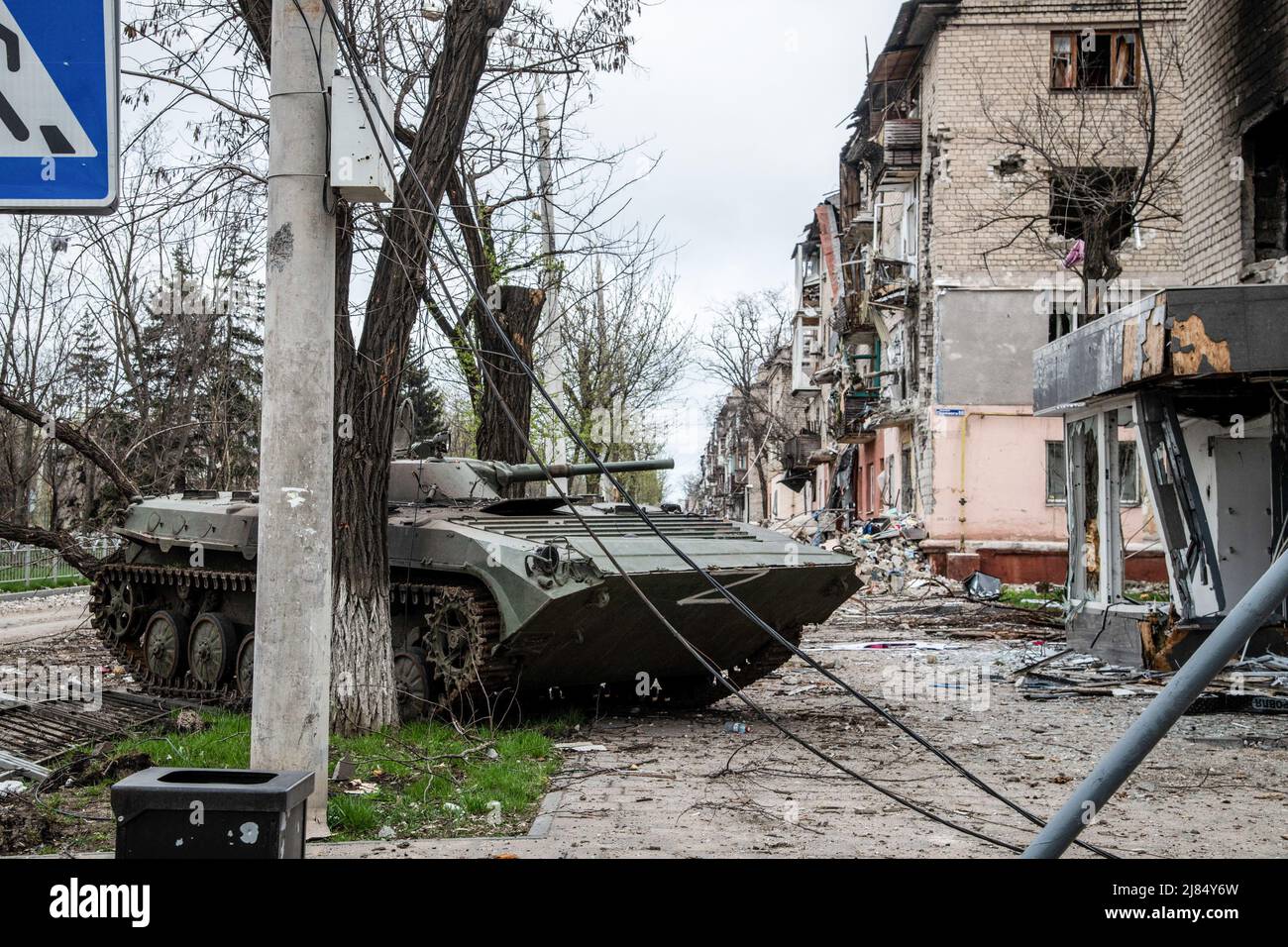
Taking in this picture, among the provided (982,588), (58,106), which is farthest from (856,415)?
(58,106)

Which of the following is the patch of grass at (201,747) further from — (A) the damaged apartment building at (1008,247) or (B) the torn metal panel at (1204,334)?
(A) the damaged apartment building at (1008,247)

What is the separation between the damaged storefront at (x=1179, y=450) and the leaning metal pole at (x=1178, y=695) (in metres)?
7.88

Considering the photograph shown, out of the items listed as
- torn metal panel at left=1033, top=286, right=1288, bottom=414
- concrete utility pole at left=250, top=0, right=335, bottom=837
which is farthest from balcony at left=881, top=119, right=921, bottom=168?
concrete utility pole at left=250, top=0, right=335, bottom=837

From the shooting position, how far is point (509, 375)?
45.6ft

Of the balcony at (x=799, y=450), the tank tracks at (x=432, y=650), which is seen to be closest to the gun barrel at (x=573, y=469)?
the tank tracks at (x=432, y=650)

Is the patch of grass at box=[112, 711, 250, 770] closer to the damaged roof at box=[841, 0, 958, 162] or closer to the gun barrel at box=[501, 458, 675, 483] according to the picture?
the gun barrel at box=[501, 458, 675, 483]

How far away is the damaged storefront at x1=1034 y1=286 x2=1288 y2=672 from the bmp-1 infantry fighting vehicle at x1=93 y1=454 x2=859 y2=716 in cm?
280

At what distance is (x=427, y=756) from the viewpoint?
7.36 meters

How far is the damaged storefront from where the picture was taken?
971 cm

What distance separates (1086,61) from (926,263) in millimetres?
4980

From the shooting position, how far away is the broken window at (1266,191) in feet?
39.2

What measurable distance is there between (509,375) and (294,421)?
8576 mm
